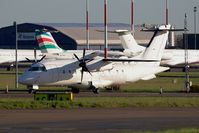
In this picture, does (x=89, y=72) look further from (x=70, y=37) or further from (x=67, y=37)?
(x=67, y=37)

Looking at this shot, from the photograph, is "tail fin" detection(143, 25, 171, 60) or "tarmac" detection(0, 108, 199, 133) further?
"tail fin" detection(143, 25, 171, 60)

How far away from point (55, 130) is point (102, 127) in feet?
6.98

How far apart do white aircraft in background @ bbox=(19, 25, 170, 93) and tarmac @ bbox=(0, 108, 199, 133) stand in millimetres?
18670

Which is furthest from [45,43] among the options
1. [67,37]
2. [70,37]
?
[67,37]

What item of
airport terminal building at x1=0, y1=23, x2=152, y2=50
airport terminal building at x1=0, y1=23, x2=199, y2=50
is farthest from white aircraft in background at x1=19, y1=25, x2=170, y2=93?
airport terminal building at x1=0, y1=23, x2=152, y2=50

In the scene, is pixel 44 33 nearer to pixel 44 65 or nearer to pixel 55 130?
pixel 44 65

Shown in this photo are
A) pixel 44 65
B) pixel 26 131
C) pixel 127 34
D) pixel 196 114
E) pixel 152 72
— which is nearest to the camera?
pixel 26 131

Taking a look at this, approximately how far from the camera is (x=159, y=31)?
65562 millimetres

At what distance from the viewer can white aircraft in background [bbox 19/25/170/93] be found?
58406mm

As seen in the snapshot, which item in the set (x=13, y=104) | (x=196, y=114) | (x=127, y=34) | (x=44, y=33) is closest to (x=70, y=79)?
(x=13, y=104)

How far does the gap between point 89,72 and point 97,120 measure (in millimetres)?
26572

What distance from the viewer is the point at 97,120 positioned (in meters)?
33.5

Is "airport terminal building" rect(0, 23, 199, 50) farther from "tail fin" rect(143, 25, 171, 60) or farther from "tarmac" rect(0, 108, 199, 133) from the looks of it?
"tarmac" rect(0, 108, 199, 133)

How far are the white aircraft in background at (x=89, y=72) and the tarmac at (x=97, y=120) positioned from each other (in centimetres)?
1867
